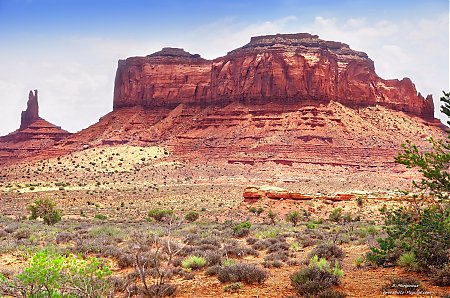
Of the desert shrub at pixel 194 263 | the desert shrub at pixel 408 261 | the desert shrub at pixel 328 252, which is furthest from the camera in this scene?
the desert shrub at pixel 328 252

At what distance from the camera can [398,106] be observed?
91438mm

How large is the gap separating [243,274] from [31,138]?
113200 mm

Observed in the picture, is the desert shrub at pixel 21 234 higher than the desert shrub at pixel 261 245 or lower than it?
lower

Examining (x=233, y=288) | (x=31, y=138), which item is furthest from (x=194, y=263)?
(x=31, y=138)

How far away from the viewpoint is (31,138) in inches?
4464

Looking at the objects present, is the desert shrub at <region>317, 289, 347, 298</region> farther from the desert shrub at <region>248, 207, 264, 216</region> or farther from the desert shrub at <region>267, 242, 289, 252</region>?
the desert shrub at <region>248, 207, 264, 216</region>

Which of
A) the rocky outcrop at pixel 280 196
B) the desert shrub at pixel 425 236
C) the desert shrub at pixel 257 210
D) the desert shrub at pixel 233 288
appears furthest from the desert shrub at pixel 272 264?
the rocky outcrop at pixel 280 196

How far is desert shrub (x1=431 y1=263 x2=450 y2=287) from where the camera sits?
376 inches

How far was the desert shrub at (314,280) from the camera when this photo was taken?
9156 mm

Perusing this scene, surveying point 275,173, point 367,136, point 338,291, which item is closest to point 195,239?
point 338,291

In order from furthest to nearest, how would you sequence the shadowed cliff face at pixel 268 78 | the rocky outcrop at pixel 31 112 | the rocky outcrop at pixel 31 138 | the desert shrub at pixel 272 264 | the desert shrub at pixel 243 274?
the rocky outcrop at pixel 31 112
the rocky outcrop at pixel 31 138
the shadowed cliff face at pixel 268 78
the desert shrub at pixel 272 264
the desert shrub at pixel 243 274

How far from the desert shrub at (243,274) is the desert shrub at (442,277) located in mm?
3596

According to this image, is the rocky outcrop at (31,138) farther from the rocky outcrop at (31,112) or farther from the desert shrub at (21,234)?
the desert shrub at (21,234)

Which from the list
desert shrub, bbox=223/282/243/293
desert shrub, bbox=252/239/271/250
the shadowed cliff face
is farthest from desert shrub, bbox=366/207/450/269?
the shadowed cliff face
